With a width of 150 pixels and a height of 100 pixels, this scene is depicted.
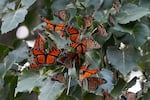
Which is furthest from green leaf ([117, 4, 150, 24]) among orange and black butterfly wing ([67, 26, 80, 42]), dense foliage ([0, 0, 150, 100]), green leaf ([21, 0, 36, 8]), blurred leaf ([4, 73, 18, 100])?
blurred leaf ([4, 73, 18, 100])

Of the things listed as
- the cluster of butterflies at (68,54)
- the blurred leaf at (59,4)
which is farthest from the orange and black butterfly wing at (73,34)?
the blurred leaf at (59,4)

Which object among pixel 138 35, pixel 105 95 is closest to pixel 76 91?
pixel 105 95

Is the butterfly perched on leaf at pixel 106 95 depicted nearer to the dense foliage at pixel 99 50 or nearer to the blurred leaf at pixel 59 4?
the dense foliage at pixel 99 50

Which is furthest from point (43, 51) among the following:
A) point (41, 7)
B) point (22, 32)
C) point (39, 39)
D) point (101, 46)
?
point (22, 32)

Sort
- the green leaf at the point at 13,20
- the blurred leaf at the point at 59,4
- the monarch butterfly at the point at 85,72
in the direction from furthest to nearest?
the blurred leaf at the point at 59,4, the green leaf at the point at 13,20, the monarch butterfly at the point at 85,72

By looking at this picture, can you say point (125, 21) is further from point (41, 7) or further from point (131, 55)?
point (41, 7)

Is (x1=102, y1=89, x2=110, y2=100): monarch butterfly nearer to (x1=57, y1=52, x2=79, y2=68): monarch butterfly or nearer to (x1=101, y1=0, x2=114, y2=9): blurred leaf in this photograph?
(x1=57, y1=52, x2=79, y2=68): monarch butterfly
